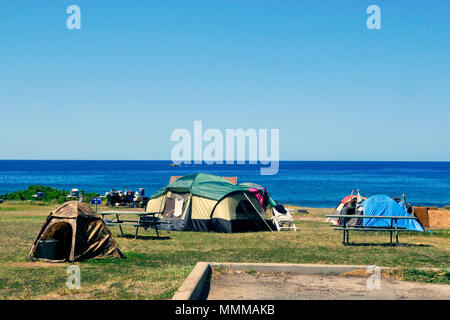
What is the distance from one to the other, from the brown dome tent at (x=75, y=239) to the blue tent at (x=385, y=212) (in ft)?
40.9

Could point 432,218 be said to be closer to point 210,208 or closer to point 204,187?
point 210,208

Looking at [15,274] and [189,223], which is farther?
[189,223]

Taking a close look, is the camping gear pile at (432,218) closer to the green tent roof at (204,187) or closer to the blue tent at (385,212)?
the blue tent at (385,212)

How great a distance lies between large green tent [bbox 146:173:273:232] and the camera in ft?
69.7

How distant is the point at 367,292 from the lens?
29.0 feet

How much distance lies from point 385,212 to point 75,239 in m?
13.8

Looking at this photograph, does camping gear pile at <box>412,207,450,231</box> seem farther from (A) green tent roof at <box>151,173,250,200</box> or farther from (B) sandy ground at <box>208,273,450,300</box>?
(B) sandy ground at <box>208,273,450,300</box>
